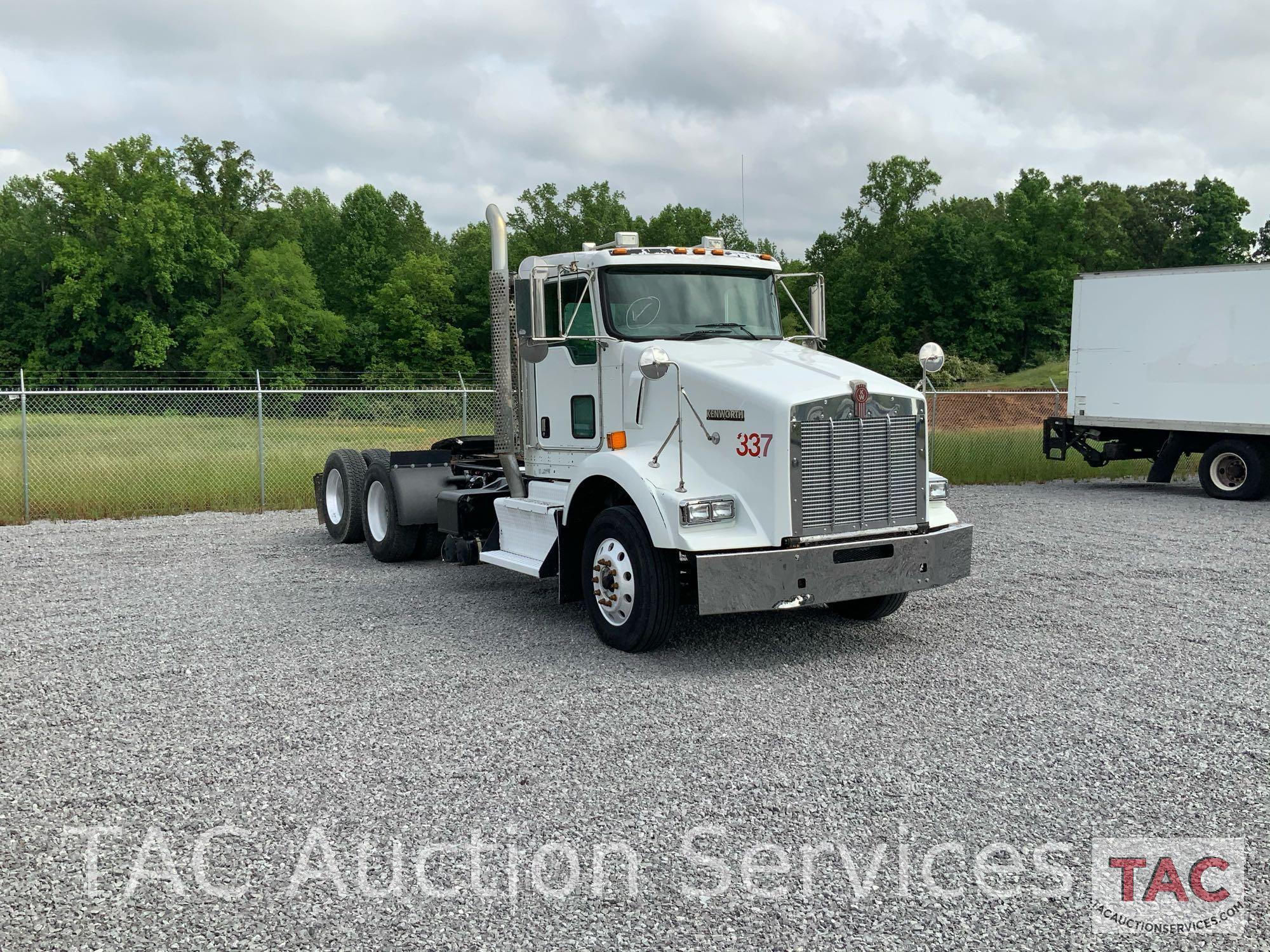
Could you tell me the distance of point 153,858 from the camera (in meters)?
3.93

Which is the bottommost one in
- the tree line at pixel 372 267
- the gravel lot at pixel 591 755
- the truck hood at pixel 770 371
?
the gravel lot at pixel 591 755

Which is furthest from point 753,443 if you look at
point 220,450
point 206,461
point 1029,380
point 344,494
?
point 1029,380

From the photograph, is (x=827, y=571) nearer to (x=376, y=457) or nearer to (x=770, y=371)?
(x=770, y=371)

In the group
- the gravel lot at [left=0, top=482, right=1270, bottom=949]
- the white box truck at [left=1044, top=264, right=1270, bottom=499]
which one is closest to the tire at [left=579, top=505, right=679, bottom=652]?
the gravel lot at [left=0, top=482, right=1270, bottom=949]

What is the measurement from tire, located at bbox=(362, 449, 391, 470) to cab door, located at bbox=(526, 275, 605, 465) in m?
2.99

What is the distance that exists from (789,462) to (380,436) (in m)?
13.6

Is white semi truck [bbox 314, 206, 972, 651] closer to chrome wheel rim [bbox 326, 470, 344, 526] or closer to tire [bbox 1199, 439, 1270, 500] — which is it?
chrome wheel rim [bbox 326, 470, 344, 526]

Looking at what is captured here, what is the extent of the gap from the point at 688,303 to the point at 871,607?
2579mm

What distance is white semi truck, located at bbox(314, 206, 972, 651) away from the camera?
254 inches

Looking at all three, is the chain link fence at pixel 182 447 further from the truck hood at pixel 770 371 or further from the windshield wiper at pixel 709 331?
the truck hood at pixel 770 371

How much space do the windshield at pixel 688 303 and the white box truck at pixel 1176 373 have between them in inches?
426

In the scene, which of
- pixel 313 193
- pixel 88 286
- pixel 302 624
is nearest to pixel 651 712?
pixel 302 624

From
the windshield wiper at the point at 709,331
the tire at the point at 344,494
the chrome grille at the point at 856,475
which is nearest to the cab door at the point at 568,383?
the windshield wiper at the point at 709,331

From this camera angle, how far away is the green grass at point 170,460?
15148mm
